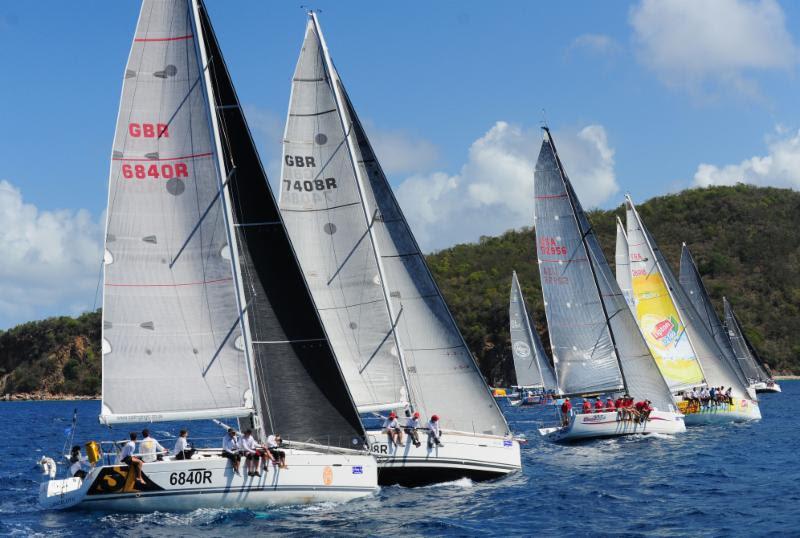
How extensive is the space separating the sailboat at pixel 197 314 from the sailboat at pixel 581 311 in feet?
55.2

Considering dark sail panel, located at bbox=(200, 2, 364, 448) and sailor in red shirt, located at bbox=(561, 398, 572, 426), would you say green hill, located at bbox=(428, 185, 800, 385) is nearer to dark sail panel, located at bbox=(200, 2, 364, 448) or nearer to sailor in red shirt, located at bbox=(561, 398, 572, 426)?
sailor in red shirt, located at bbox=(561, 398, 572, 426)

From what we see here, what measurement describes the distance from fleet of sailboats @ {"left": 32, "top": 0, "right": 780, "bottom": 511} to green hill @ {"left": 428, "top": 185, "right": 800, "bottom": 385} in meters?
78.0

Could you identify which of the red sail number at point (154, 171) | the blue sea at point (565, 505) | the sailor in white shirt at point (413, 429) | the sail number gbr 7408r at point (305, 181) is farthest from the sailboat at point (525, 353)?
the red sail number at point (154, 171)

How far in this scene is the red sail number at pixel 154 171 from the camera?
22.6m

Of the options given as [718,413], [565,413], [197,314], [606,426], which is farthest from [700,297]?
[197,314]

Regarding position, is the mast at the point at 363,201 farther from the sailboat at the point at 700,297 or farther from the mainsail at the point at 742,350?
the mainsail at the point at 742,350

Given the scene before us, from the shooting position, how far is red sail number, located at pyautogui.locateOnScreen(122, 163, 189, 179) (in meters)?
22.6

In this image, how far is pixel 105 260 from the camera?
22266 millimetres

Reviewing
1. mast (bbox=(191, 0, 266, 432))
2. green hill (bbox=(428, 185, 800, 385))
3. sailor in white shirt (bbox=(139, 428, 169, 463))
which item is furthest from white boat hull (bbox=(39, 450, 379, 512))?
green hill (bbox=(428, 185, 800, 385))

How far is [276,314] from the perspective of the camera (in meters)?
23.9

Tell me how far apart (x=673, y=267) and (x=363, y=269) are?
91128 millimetres

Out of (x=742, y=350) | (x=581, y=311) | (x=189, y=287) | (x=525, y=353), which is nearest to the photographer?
(x=189, y=287)

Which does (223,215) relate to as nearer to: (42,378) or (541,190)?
(541,190)

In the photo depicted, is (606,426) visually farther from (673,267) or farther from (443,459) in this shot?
(673,267)
